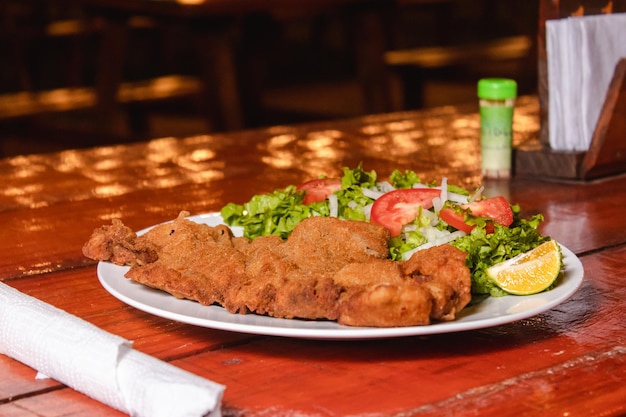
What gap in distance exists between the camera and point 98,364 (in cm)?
85

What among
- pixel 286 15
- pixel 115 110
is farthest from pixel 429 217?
pixel 115 110

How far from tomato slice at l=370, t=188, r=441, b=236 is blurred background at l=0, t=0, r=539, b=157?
11.0 ft

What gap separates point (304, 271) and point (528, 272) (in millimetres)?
237

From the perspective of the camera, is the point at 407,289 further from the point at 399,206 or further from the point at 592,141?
the point at 592,141

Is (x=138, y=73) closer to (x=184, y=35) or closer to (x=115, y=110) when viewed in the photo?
(x=184, y=35)

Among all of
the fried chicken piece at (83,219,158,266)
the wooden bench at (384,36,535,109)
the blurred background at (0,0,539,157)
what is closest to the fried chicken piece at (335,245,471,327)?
the fried chicken piece at (83,219,158,266)

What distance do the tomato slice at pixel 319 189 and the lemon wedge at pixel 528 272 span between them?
14.0 inches

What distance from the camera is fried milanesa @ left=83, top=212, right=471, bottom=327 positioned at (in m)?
0.91

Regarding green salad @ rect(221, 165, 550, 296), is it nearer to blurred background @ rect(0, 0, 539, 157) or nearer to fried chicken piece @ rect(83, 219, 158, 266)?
fried chicken piece @ rect(83, 219, 158, 266)

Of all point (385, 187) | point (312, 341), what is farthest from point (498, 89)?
point (312, 341)

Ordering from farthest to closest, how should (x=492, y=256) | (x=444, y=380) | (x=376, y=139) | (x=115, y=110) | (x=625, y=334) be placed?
(x=115, y=110) < (x=376, y=139) < (x=492, y=256) < (x=625, y=334) < (x=444, y=380)

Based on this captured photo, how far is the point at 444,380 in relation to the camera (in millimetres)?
891

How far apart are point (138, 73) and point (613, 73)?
7.53 metres

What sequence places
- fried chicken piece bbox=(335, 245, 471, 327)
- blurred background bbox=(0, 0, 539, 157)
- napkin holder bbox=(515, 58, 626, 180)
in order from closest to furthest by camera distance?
fried chicken piece bbox=(335, 245, 471, 327) → napkin holder bbox=(515, 58, 626, 180) → blurred background bbox=(0, 0, 539, 157)
